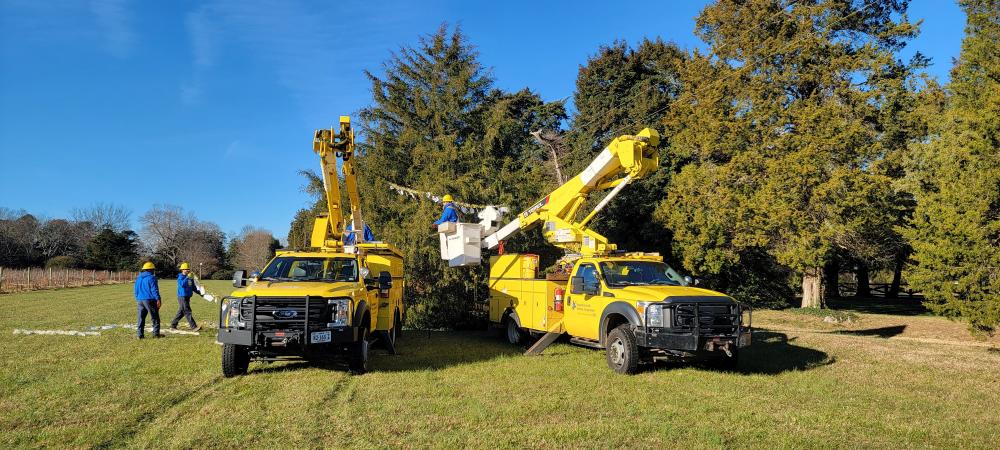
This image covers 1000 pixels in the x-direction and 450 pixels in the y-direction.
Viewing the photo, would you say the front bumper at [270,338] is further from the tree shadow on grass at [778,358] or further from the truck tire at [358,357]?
the tree shadow on grass at [778,358]

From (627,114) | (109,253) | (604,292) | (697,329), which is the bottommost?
(697,329)

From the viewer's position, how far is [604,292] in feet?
35.6

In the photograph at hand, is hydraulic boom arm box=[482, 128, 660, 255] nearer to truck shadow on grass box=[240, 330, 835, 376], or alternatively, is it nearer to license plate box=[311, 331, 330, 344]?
truck shadow on grass box=[240, 330, 835, 376]

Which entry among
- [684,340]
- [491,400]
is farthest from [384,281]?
[684,340]

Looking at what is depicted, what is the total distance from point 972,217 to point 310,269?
1362cm

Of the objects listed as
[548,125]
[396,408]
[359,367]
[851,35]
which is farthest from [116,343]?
[548,125]

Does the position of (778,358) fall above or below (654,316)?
below

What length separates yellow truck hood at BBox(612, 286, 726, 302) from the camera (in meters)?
9.86

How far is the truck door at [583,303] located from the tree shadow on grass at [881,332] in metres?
11.0

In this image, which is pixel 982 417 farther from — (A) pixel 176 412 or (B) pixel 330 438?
(A) pixel 176 412

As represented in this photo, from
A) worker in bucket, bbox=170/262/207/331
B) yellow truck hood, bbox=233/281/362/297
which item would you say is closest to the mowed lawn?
yellow truck hood, bbox=233/281/362/297

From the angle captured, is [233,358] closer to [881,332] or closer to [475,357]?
[475,357]

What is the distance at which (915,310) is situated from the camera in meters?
29.7

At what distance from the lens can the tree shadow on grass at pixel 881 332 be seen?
60.3 feet
